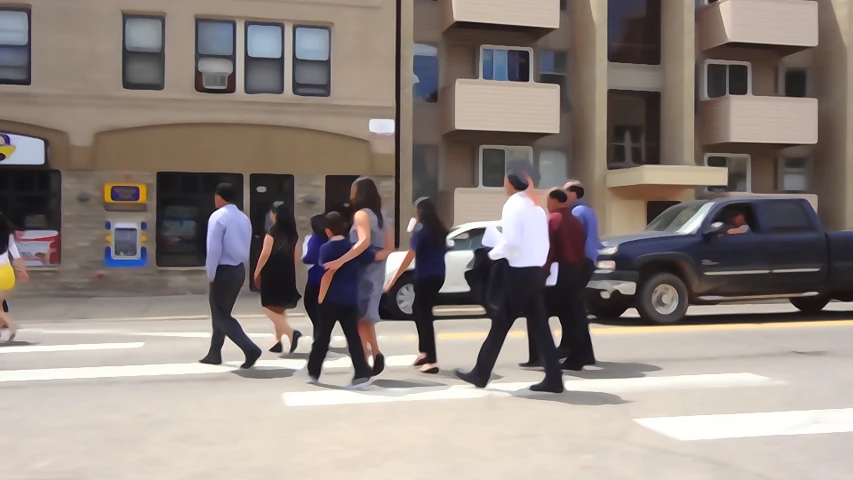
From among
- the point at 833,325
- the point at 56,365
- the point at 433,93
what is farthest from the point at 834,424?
the point at 433,93

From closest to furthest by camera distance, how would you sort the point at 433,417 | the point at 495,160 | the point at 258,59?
the point at 433,417 < the point at 258,59 < the point at 495,160

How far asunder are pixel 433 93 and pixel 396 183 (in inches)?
126

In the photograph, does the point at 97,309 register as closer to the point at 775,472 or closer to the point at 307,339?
the point at 307,339

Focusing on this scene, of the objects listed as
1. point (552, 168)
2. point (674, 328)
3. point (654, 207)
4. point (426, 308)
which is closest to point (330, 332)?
point (426, 308)

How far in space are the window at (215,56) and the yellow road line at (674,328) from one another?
34.8 ft

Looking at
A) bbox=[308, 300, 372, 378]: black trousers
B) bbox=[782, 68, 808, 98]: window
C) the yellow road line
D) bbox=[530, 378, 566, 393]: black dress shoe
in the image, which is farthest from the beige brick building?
bbox=[530, 378, 566, 393]: black dress shoe

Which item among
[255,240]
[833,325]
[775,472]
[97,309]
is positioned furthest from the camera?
[255,240]

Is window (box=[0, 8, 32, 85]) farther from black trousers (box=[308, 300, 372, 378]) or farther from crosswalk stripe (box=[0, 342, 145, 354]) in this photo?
black trousers (box=[308, 300, 372, 378])

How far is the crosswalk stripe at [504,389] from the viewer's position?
21.8ft

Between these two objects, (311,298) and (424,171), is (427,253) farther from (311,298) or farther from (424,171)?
(424,171)

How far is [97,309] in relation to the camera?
15.4 meters

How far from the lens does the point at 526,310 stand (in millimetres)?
6672

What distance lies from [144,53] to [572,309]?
14.3 m

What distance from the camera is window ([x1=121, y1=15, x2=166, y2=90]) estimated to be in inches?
729
